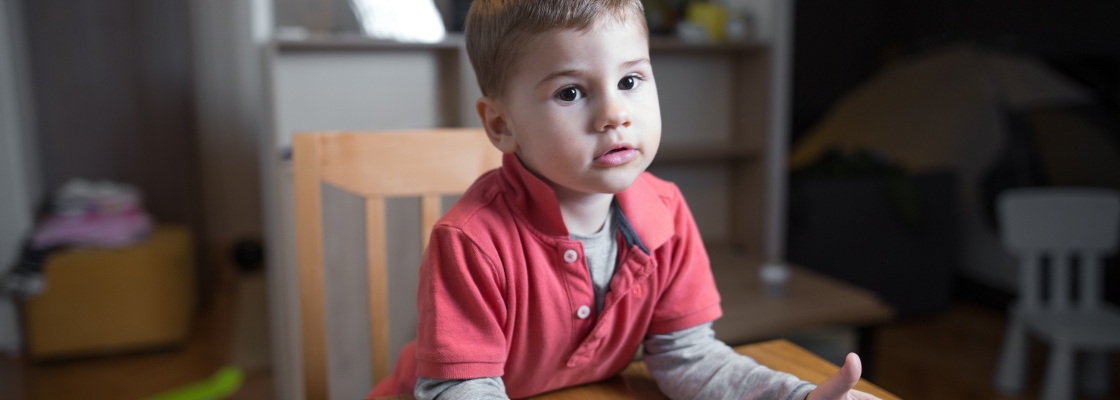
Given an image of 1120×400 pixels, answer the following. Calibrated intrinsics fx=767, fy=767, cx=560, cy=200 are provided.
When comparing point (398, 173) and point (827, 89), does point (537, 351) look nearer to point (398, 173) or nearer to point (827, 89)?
point (398, 173)

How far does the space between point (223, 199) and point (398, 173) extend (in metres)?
2.57

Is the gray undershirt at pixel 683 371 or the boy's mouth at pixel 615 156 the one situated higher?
the boy's mouth at pixel 615 156

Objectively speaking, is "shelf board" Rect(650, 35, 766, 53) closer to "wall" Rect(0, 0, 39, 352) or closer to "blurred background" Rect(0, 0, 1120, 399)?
"blurred background" Rect(0, 0, 1120, 399)

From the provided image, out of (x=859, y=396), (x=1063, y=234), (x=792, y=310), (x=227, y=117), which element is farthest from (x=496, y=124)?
(x=227, y=117)

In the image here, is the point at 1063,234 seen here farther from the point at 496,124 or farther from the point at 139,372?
the point at 139,372

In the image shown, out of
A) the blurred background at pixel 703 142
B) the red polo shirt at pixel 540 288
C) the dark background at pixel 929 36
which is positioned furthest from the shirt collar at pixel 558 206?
the dark background at pixel 929 36

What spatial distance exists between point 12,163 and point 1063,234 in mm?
2963

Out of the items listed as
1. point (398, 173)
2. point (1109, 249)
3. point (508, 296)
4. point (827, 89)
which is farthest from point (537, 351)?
point (827, 89)

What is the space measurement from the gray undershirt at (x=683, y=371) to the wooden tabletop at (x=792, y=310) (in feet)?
2.37

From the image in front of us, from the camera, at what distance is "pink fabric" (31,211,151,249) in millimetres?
2266

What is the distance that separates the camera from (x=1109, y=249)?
1.86m

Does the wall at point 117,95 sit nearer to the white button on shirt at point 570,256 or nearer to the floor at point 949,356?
the floor at point 949,356

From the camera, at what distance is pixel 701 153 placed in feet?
6.70

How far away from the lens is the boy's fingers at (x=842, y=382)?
0.41m
